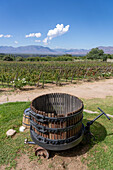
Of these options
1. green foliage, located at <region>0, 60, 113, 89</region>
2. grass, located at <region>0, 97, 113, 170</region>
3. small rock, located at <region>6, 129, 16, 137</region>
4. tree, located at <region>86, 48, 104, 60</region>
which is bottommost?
grass, located at <region>0, 97, 113, 170</region>

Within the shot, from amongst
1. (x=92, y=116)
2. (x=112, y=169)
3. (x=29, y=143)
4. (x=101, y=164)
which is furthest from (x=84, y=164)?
(x=92, y=116)

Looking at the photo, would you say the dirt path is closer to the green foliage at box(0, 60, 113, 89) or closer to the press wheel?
the green foliage at box(0, 60, 113, 89)

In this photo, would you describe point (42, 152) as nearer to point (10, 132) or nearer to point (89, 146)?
point (89, 146)

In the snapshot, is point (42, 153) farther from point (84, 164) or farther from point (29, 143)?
point (84, 164)

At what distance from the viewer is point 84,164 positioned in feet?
10.3

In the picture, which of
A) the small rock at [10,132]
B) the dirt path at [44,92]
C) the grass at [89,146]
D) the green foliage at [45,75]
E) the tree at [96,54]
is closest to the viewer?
the grass at [89,146]

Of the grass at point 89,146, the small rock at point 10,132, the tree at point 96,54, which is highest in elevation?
the tree at point 96,54

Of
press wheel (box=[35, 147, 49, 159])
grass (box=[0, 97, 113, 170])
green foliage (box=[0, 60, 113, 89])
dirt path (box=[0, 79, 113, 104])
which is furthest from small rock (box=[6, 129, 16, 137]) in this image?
green foliage (box=[0, 60, 113, 89])

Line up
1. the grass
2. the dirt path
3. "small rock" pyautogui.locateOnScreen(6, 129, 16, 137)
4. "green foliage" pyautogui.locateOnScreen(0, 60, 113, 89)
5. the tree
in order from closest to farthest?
the grass → "small rock" pyautogui.locateOnScreen(6, 129, 16, 137) → the dirt path → "green foliage" pyautogui.locateOnScreen(0, 60, 113, 89) → the tree

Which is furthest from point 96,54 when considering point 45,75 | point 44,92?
point 44,92

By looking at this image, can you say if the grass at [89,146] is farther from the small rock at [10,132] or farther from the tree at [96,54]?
the tree at [96,54]

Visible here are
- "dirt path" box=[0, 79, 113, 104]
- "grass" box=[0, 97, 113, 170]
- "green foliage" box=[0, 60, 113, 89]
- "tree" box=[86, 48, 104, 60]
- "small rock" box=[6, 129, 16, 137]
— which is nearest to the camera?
"grass" box=[0, 97, 113, 170]

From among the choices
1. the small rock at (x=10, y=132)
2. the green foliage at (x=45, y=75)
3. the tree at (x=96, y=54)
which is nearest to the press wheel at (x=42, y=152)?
the small rock at (x=10, y=132)

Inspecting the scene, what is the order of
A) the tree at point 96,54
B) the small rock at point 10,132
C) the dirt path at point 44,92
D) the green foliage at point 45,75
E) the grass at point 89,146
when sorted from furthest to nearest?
the tree at point 96,54
the green foliage at point 45,75
the dirt path at point 44,92
the small rock at point 10,132
the grass at point 89,146
